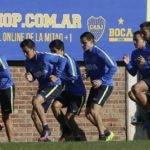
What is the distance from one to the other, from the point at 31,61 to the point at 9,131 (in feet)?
4.14

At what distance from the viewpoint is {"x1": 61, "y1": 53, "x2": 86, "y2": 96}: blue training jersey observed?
42.2ft

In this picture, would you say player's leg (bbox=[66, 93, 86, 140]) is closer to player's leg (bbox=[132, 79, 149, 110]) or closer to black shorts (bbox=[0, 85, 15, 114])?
black shorts (bbox=[0, 85, 15, 114])

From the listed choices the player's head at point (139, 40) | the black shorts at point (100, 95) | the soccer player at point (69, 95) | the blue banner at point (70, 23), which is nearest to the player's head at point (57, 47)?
the soccer player at point (69, 95)

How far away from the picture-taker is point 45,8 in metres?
Result: 15.1

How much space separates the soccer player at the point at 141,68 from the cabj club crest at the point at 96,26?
2873mm

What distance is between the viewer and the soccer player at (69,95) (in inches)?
508

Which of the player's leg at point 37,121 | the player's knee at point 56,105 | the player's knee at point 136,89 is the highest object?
the player's knee at point 136,89

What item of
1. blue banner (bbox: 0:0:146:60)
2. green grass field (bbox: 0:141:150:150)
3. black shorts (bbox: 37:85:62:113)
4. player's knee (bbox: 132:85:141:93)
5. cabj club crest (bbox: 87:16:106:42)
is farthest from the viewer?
cabj club crest (bbox: 87:16:106:42)

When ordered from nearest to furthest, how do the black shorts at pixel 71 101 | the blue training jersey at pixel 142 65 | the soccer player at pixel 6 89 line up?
the blue training jersey at pixel 142 65 → the soccer player at pixel 6 89 → the black shorts at pixel 71 101

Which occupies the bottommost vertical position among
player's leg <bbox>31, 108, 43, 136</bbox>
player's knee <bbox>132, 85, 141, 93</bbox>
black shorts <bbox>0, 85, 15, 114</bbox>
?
player's leg <bbox>31, 108, 43, 136</bbox>

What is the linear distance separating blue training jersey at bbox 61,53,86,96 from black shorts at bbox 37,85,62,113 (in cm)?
29

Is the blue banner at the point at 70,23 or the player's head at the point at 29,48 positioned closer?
the player's head at the point at 29,48

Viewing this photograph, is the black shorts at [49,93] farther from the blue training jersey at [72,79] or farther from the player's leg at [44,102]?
the blue training jersey at [72,79]

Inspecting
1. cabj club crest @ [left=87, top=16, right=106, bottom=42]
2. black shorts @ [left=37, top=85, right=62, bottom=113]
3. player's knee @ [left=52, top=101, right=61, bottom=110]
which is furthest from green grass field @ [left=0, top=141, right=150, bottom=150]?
cabj club crest @ [left=87, top=16, right=106, bottom=42]
